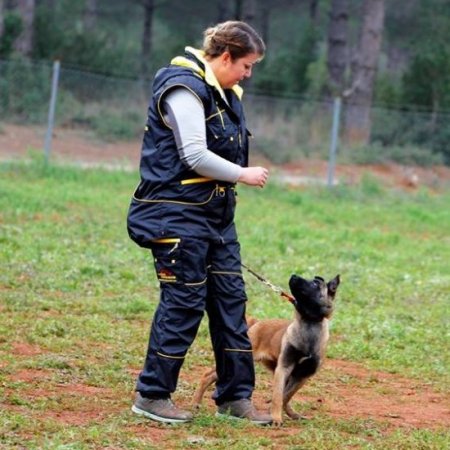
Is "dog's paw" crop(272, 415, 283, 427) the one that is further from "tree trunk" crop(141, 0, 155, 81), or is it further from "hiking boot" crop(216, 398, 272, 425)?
"tree trunk" crop(141, 0, 155, 81)

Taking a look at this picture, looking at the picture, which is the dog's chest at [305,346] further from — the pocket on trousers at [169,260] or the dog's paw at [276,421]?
the pocket on trousers at [169,260]

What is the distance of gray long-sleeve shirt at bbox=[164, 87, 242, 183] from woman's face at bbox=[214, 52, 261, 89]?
9.3 inches

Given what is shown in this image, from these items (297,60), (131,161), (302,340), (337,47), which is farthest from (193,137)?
(297,60)

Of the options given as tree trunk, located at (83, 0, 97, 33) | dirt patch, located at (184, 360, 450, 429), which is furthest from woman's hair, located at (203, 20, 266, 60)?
tree trunk, located at (83, 0, 97, 33)

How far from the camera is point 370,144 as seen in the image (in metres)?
24.2

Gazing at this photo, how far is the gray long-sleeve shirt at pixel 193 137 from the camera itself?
18.7ft

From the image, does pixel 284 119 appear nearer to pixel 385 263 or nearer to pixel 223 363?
pixel 385 263

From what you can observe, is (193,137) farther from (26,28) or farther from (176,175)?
(26,28)

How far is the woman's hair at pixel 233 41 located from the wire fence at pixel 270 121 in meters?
15.5

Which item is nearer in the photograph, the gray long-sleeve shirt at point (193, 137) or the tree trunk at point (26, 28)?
the gray long-sleeve shirt at point (193, 137)

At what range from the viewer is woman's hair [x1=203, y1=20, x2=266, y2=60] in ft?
19.3

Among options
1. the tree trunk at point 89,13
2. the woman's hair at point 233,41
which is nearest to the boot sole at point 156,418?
the woman's hair at point 233,41

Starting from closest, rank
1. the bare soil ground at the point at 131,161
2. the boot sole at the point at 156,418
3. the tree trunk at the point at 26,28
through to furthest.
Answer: the boot sole at the point at 156,418 < the bare soil ground at the point at 131,161 < the tree trunk at the point at 26,28

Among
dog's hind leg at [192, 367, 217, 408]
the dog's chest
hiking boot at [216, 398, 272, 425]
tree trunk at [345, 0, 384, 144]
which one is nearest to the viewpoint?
hiking boot at [216, 398, 272, 425]
